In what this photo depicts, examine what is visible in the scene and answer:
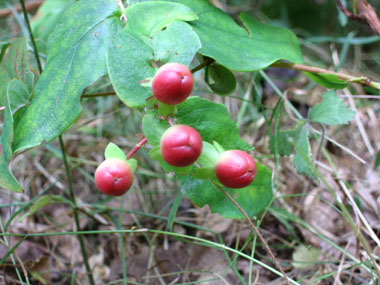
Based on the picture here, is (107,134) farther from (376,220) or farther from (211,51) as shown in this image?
(376,220)

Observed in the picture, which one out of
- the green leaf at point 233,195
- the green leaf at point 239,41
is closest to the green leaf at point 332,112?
the green leaf at point 239,41

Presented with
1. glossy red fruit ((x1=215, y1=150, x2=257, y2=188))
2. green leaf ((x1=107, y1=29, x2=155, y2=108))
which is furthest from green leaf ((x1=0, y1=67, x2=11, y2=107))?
glossy red fruit ((x1=215, y1=150, x2=257, y2=188))

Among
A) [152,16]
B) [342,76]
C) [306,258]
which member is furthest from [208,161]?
[306,258]

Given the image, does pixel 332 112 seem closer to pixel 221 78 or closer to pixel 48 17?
pixel 221 78

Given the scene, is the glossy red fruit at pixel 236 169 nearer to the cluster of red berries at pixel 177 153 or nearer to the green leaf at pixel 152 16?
the cluster of red berries at pixel 177 153

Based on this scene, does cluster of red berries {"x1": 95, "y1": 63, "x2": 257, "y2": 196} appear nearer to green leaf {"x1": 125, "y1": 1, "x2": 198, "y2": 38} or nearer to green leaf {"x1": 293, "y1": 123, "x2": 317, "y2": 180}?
green leaf {"x1": 125, "y1": 1, "x2": 198, "y2": 38}

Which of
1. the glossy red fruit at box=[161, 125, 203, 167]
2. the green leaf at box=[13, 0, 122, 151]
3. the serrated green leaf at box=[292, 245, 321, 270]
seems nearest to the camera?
the glossy red fruit at box=[161, 125, 203, 167]
